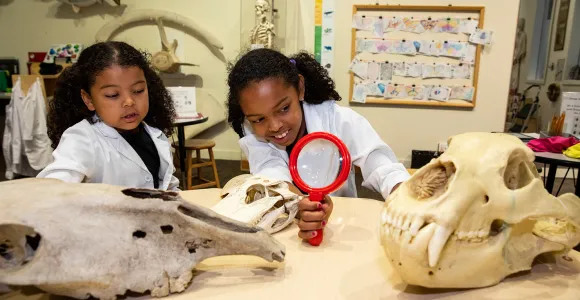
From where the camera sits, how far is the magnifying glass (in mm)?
998

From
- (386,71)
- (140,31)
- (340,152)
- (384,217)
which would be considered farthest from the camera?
(140,31)

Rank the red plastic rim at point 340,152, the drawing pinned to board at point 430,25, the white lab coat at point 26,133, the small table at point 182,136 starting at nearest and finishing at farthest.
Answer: the red plastic rim at point 340,152, the small table at point 182,136, the white lab coat at point 26,133, the drawing pinned to board at point 430,25

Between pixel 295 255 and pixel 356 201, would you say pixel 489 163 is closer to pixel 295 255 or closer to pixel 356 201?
pixel 295 255

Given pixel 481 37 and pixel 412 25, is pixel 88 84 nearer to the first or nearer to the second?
pixel 412 25

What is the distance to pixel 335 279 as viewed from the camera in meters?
0.87

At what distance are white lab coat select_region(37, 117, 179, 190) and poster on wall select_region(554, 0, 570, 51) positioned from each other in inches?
200

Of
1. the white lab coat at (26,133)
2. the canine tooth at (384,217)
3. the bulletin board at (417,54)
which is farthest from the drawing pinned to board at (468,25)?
the white lab coat at (26,133)

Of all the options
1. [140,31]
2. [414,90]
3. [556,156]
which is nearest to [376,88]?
[414,90]

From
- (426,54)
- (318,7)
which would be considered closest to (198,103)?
(318,7)

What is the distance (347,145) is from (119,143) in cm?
89

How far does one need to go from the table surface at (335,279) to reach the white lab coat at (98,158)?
57 centimetres

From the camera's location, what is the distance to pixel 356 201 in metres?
1.42

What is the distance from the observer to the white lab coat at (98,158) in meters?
1.30

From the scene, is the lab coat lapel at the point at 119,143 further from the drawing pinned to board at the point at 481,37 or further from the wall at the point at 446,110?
the drawing pinned to board at the point at 481,37
